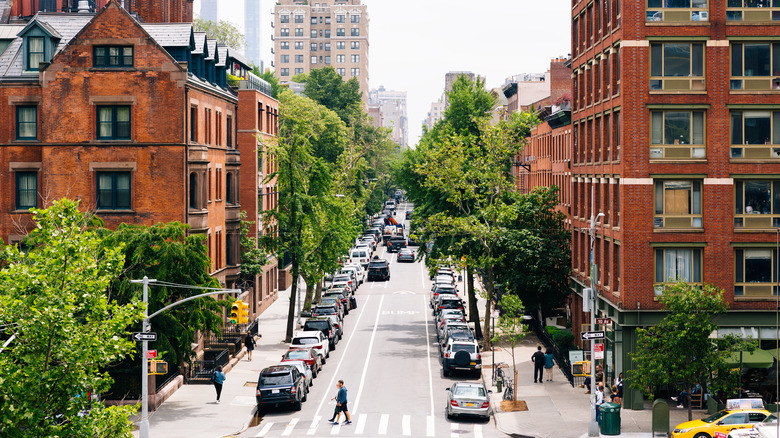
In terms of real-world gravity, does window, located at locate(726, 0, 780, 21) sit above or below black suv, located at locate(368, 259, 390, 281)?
above

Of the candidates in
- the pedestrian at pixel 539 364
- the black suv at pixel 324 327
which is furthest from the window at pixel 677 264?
the black suv at pixel 324 327

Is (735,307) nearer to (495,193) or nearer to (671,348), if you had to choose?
(671,348)

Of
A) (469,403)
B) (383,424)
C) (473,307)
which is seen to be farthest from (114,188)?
(473,307)

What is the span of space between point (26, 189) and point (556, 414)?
29.9 m

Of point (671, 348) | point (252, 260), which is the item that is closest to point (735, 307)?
point (671, 348)

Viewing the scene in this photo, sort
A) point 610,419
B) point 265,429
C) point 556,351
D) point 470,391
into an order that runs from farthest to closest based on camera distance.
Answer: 1. point 556,351
2. point 470,391
3. point 265,429
4. point 610,419

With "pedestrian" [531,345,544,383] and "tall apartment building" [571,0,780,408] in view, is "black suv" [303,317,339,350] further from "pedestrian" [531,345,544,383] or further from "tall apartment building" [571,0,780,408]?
"tall apartment building" [571,0,780,408]

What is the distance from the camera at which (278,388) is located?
39.8 metres

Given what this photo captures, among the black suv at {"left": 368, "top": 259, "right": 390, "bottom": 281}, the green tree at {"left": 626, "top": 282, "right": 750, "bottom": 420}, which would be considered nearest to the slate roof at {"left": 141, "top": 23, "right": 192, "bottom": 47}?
the green tree at {"left": 626, "top": 282, "right": 750, "bottom": 420}

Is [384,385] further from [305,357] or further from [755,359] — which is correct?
[755,359]

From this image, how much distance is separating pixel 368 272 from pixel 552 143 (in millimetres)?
27383

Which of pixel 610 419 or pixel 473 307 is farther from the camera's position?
pixel 473 307

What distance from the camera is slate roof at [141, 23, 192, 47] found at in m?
50.7

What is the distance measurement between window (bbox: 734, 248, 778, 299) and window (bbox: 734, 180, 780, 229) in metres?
1.17
